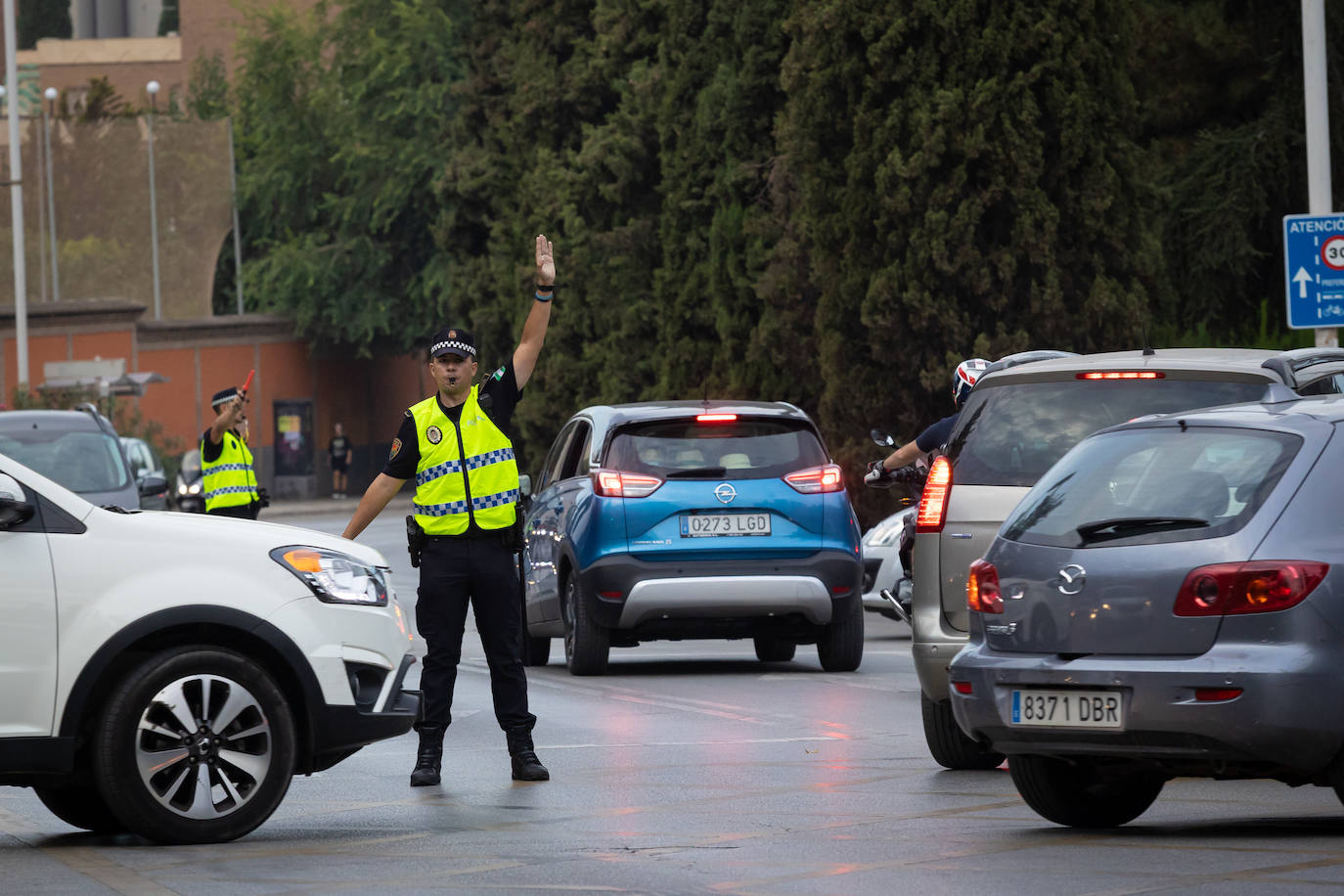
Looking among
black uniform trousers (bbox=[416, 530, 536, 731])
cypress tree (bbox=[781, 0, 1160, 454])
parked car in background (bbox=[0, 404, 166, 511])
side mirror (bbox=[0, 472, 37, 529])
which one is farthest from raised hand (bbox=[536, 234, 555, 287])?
cypress tree (bbox=[781, 0, 1160, 454])

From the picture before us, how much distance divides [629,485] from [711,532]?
59 centimetres

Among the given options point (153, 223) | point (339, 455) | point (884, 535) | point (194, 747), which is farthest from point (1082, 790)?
point (153, 223)

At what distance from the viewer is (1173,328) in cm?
2770

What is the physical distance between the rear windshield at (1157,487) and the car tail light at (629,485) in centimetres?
693

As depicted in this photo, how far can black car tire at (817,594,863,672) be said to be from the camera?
1561 centimetres

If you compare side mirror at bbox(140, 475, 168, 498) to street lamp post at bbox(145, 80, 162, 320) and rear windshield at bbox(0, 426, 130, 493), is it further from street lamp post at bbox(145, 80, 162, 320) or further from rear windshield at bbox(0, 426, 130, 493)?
street lamp post at bbox(145, 80, 162, 320)

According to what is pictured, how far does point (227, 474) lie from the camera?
59.6ft

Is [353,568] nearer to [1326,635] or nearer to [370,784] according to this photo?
[370,784]

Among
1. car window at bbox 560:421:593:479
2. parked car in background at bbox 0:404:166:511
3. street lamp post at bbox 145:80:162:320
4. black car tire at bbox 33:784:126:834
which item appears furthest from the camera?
street lamp post at bbox 145:80:162:320

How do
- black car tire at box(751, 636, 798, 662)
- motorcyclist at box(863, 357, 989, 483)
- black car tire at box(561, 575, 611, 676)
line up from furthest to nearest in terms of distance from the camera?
black car tire at box(751, 636, 798, 662)
black car tire at box(561, 575, 611, 676)
motorcyclist at box(863, 357, 989, 483)

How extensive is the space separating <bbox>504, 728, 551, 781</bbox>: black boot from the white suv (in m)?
1.45

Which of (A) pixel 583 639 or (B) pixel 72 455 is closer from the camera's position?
(A) pixel 583 639

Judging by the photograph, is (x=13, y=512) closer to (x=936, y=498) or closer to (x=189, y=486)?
(x=936, y=498)

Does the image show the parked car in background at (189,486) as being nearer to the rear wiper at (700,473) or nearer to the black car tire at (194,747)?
the rear wiper at (700,473)
